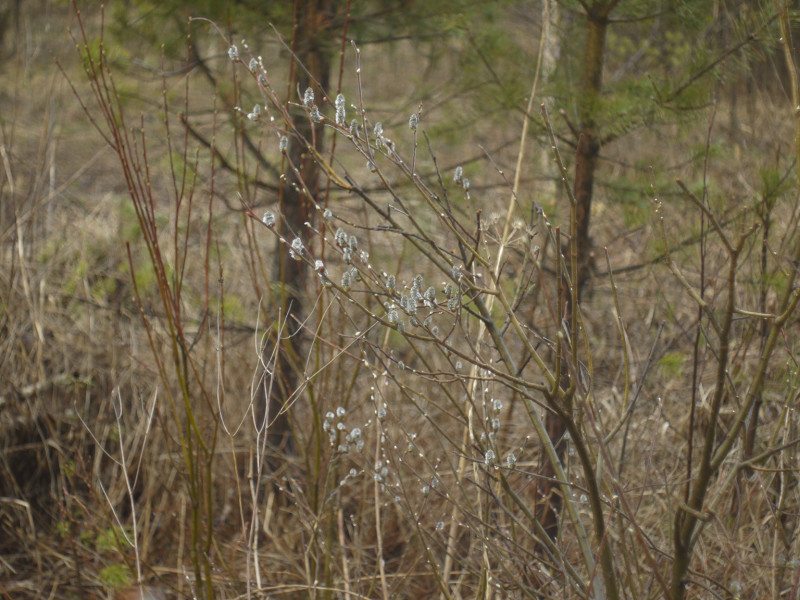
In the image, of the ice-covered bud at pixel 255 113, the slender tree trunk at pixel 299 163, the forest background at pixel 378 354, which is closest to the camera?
the ice-covered bud at pixel 255 113

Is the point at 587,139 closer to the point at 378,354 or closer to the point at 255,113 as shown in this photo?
the point at 378,354

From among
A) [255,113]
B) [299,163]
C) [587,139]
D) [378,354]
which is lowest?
[378,354]

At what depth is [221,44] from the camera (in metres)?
3.43

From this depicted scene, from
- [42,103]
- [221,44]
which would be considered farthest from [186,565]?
[42,103]

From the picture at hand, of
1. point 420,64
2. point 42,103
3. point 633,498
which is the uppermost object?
point 420,64

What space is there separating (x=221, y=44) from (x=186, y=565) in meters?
2.33

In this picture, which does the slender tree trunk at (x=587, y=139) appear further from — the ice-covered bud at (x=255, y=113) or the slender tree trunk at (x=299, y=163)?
the ice-covered bud at (x=255, y=113)

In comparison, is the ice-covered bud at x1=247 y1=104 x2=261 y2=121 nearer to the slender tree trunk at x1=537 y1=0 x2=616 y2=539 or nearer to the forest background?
the forest background

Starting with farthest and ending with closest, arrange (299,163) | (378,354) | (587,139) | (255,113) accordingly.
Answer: (299,163), (587,139), (378,354), (255,113)

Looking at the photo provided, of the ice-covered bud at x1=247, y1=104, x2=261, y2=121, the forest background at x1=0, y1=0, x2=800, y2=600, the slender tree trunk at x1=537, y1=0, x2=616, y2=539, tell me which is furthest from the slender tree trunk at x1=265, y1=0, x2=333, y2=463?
the ice-covered bud at x1=247, y1=104, x2=261, y2=121

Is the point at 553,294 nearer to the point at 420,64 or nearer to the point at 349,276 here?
the point at 349,276

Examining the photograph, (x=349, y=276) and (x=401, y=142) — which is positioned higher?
(x=401, y=142)

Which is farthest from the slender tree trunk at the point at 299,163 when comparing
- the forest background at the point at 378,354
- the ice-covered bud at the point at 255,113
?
the ice-covered bud at the point at 255,113

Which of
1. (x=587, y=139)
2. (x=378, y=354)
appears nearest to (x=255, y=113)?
(x=378, y=354)
